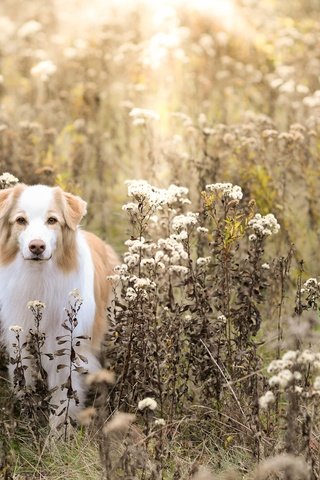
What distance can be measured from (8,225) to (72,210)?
1.27 feet

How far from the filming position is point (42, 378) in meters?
4.63

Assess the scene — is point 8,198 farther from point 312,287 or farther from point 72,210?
point 312,287

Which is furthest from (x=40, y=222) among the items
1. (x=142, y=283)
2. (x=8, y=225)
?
(x=142, y=283)

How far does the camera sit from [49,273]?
4.94 meters

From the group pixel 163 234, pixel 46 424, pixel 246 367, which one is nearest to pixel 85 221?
pixel 163 234

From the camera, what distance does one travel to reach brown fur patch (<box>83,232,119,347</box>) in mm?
5352

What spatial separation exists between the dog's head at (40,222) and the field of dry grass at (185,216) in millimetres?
342

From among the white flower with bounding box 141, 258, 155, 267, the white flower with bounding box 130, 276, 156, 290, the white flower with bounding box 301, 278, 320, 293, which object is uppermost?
the white flower with bounding box 301, 278, 320, 293

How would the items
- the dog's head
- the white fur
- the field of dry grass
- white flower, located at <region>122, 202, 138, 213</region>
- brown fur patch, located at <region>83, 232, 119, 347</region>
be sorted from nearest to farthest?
1. the field of dry grass
2. white flower, located at <region>122, 202, 138, 213</region>
3. the dog's head
4. the white fur
5. brown fur patch, located at <region>83, 232, 119, 347</region>

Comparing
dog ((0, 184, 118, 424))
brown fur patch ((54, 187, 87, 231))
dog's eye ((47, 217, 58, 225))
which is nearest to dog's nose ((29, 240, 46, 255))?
dog ((0, 184, 118, 424))

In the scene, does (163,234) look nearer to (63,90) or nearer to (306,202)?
(306,202)

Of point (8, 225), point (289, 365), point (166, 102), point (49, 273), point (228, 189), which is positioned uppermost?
point (166, 102)

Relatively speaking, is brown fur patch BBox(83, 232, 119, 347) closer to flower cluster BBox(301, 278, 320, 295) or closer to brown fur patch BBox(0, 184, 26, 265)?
brown fur patch BBox(0, 184, 26, 265)

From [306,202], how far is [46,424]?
3385 millimetres
